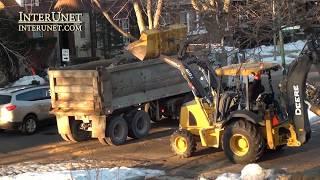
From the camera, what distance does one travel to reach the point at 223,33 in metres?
12.6

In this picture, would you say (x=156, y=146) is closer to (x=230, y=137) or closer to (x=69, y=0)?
(x=230, y=137)

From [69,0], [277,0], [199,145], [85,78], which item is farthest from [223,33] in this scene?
[69,0]

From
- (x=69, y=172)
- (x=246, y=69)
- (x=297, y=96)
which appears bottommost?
(x=69, y=172)

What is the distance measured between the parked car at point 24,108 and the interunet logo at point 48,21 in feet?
43.8

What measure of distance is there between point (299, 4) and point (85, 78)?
653cm

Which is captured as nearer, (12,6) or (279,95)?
(279,95)

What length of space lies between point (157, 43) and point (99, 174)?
4.77 m

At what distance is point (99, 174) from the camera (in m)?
11.7

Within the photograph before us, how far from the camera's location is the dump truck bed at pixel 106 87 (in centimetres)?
1586

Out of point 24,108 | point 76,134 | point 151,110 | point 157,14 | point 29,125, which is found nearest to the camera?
point 76,134

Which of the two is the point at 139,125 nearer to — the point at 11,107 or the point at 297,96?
the point at 11,107

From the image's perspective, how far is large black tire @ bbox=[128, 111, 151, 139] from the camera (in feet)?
55.3

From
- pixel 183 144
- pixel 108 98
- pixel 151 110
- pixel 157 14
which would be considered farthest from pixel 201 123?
pixel 157 14

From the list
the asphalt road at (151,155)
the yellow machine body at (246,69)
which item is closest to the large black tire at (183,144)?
the asphalt road at (151,155)
